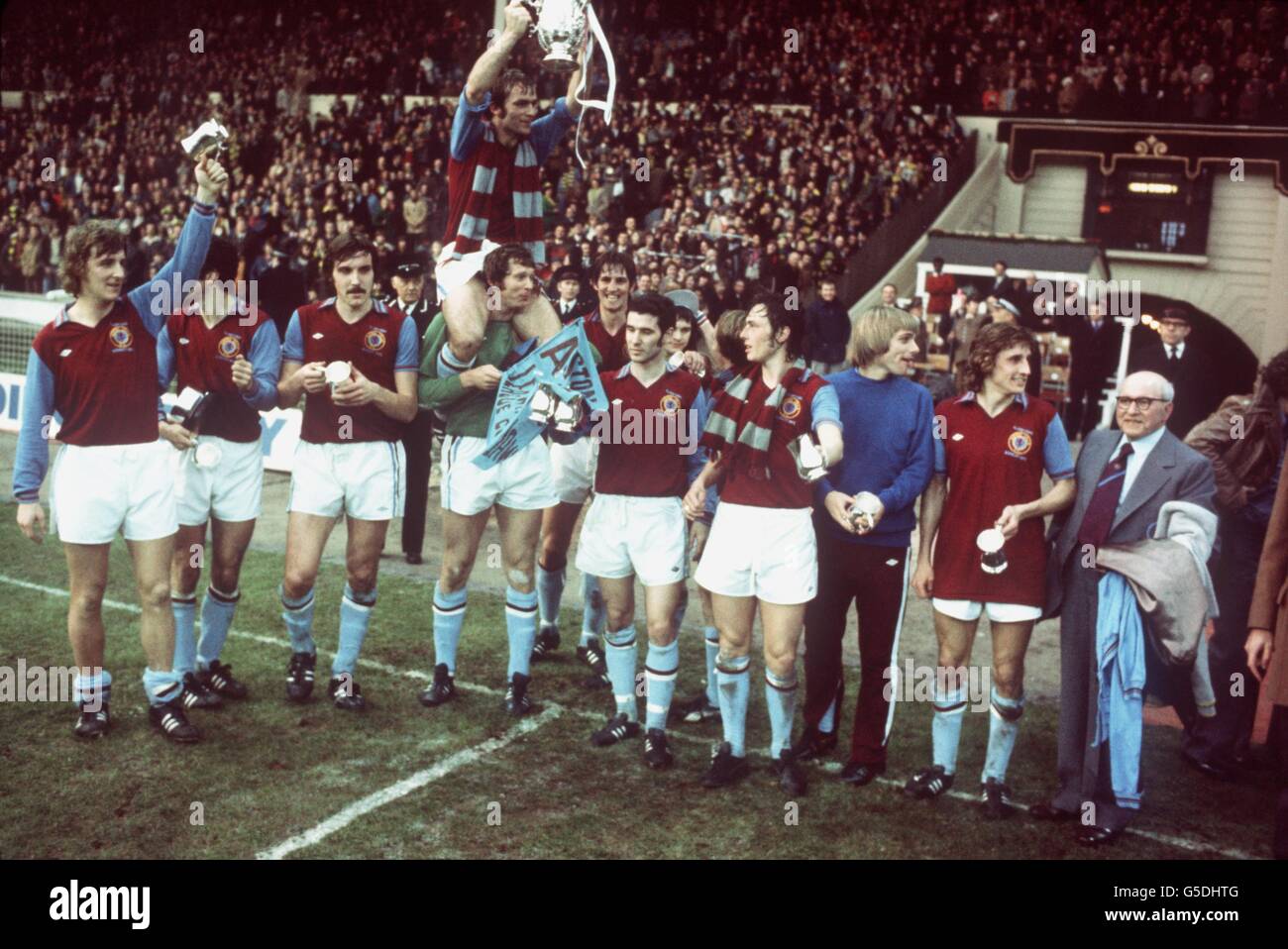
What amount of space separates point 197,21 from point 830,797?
3248 cm

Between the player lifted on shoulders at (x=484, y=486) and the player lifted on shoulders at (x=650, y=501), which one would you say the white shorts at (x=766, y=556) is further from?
the player lifted on shoulders at (x=484, y=486)

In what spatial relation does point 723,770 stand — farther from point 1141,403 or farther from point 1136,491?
point 1141,403

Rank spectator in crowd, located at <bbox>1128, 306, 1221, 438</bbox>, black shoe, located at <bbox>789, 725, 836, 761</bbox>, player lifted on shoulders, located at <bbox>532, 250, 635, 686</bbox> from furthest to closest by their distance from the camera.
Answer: spectator in crowd, located at <bbox>1128, 306, 1221, 438</bbox> < player lifted on shoulders, located at <bbox>532, 250, 635, 686</bbox> < black shoe, located at <bbox>789, 725, 836, 761</bbox>

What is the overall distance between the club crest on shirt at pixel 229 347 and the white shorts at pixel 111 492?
0.59 meters

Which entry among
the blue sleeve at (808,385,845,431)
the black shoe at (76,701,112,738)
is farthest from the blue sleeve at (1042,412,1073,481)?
the black shoe at (76,701,112,738)

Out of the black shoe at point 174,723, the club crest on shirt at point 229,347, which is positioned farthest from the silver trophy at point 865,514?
the black shoe at point 174,723

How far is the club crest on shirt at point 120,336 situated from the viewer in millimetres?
5492

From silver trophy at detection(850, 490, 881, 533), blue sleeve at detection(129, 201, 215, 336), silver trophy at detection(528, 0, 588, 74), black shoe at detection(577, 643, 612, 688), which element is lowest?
black shoe at detection(577, 643, 612, 688)

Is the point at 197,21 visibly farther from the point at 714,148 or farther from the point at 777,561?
the point at 777,561

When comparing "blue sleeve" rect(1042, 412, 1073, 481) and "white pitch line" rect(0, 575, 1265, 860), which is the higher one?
"blue sleeve" rect(1042, 412, 1073, 481)

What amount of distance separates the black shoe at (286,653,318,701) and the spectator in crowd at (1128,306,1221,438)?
21.6 ft

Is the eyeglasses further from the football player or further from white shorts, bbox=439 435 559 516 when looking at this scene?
white shorts, bbox=439 435 559 516

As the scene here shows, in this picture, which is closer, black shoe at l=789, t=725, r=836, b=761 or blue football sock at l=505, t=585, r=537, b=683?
black shoe at l=789, t=725, r=836, b=761

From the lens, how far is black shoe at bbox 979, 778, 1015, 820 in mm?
5312
